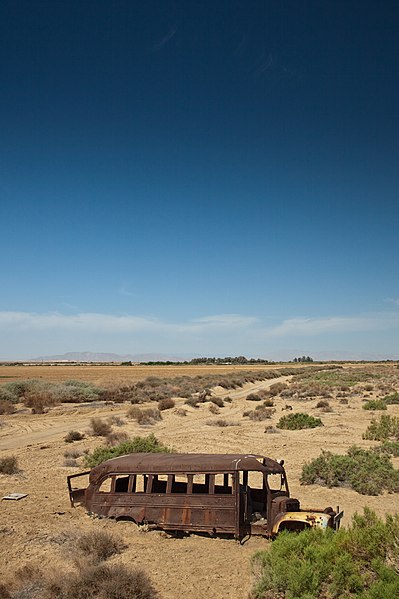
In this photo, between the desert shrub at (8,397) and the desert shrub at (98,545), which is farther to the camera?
the desert shrub at (8,397)

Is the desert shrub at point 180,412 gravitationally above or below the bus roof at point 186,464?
below

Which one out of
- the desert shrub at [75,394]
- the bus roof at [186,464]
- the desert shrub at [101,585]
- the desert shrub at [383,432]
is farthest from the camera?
the desert shrub at [75,394]

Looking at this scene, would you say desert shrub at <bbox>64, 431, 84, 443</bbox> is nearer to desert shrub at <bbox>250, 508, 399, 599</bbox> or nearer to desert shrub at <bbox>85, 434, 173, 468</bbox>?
desert shrub at <bbox>85, 434, 173, 468</bbox>

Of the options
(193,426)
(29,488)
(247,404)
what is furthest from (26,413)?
(29,488)

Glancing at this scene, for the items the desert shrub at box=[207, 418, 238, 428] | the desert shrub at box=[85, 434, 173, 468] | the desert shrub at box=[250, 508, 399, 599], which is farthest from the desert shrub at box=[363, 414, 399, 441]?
the desert shrub at box=[250, 508, 399, 599]

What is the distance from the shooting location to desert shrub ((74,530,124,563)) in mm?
8922

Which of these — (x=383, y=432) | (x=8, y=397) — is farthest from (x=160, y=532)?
(x=8, y=397)

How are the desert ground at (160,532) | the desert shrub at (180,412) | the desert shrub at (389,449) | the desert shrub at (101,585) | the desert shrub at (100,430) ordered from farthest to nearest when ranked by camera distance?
the desert shrub at (180,412), the desert shrub at (100,430), the desert shrub at (389,449), the desert ground at (160,532), the desert shrub at (101,585)

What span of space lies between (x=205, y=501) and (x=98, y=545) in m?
2.39

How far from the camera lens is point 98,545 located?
356 inches

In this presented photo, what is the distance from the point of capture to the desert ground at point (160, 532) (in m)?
8.58

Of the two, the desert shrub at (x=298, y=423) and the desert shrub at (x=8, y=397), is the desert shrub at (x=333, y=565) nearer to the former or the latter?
the desert shrub at (x=298, y=423)

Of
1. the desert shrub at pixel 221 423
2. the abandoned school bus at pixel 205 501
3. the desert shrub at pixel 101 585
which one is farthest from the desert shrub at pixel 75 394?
the desert shrub at pixel 101 585

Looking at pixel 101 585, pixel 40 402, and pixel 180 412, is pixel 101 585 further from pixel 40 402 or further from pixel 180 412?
pixel 40 402
